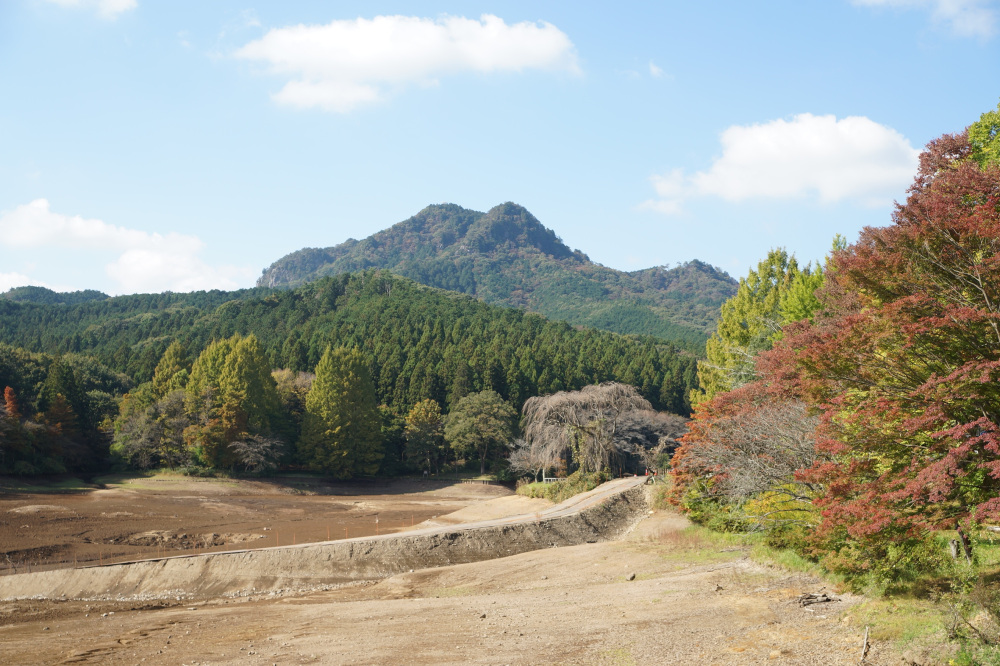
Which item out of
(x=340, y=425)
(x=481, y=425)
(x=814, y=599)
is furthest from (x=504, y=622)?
(x=340, y=425)

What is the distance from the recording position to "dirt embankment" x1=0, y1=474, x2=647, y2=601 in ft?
79.2

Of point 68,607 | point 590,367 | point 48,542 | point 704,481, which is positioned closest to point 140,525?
point 48,542

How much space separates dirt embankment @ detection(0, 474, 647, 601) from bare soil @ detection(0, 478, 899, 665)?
157cm

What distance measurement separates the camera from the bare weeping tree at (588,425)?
47.2 metres

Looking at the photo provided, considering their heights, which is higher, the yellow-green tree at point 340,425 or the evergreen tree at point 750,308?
the evergreen tree at point 750,308

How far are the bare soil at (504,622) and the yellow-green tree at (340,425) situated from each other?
45.1 m

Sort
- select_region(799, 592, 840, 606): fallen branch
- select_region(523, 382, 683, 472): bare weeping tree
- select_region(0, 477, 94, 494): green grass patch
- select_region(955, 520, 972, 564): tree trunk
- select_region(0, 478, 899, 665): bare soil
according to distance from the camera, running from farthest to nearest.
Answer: select_region(0, 477, 94, 494): green grass patch
select_region(523, 382, 683, 472): bare weeping tree
select_region(799, 592, 840, 606): fallen branch
select_region(0, 478, 899, 665): bare soil
select_region(955, 520, 972, 564): tree trunk

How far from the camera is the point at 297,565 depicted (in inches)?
1045

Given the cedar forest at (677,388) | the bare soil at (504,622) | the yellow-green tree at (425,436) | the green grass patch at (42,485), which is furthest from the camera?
the yellow-green tree at (425,436)

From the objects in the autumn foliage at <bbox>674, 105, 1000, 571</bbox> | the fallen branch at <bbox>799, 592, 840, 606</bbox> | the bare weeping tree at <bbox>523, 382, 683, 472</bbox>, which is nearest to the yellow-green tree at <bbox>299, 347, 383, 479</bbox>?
the bare weeping tree at <bbox>523, 382, 683, 472</bbox>

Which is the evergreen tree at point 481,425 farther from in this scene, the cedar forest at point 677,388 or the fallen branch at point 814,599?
the fallen branch at point 814,599

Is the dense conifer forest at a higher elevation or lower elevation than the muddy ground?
higher

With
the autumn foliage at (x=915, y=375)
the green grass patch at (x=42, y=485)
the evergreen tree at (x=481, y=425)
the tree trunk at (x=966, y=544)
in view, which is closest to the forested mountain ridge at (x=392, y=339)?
the evergreen tree at (x=481, y=425)

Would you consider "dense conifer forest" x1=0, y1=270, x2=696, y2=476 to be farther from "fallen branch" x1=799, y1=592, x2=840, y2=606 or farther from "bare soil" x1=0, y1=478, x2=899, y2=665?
"fallen branch" x1=799, y1=592, x2=840, y2=606
